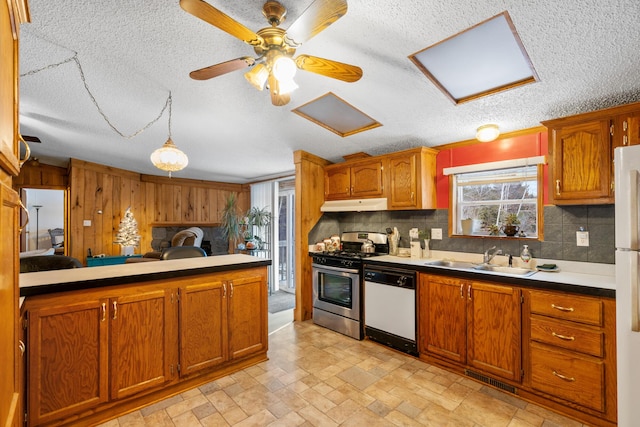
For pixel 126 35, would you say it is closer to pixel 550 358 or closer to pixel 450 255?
pixel 450 255

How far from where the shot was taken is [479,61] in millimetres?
2035

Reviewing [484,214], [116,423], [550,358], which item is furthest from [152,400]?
[484,214]

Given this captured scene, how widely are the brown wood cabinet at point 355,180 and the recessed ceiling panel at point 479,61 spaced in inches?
54.3

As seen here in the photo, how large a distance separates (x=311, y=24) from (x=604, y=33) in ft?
5.43

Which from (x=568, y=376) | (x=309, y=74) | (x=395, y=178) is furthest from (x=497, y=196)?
(x=309, y=74)

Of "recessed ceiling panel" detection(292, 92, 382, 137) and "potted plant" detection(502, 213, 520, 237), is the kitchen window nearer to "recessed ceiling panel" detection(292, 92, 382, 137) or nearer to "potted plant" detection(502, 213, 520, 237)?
"potted plant" detection(502, 213, 520, 237)

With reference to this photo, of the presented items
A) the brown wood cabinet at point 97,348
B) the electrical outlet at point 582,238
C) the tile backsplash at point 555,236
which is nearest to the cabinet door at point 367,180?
the tile backsplash at point 555,236

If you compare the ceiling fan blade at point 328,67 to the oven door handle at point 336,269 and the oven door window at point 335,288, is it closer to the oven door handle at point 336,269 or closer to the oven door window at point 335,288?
the oven door handle at point 336,269

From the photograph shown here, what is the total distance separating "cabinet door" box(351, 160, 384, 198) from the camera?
367 centimetres

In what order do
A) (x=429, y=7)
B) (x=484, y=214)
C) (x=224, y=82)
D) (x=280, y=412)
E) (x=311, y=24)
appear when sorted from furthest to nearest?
1. (x=484, y=214)
2. (x=224, y=82)
3. (x=280, y=412)
4. (x=429, y=7)
5. (x=311, y=24)

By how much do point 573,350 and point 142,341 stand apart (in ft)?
10.0

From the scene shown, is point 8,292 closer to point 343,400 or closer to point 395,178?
point 343,400

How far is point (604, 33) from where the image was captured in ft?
5.41

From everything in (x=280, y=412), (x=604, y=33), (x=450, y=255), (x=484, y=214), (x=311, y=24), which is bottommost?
(x=280, y=412)
